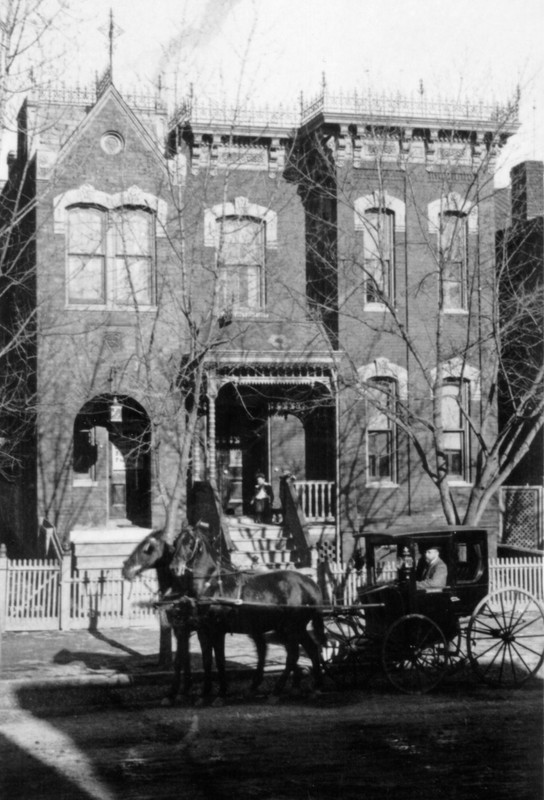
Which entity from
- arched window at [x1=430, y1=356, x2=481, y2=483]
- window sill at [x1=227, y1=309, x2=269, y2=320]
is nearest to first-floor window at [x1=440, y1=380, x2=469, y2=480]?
arched window at [x1=430, y1=356, x2=481, y2=483]

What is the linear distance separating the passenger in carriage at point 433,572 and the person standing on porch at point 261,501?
30.8ft

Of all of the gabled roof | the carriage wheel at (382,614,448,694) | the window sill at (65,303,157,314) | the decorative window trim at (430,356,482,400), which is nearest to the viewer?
the carriage wheel at (382,614,448,694)

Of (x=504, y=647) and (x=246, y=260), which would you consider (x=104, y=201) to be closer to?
(x=246, y=260)

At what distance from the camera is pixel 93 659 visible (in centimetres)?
1336

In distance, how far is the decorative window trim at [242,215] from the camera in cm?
2106

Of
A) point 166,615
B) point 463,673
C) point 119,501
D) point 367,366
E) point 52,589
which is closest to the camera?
point 166,615

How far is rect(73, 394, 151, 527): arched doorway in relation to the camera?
2070 cm

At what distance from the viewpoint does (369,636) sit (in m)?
11.2

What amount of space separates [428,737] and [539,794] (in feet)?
5.14

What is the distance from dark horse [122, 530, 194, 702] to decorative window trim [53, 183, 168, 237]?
34.4ft

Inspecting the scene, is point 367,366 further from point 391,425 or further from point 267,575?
point 267,575

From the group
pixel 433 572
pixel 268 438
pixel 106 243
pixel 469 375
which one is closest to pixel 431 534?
pixel 433 572

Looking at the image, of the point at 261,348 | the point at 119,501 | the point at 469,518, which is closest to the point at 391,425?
the point at 261,348

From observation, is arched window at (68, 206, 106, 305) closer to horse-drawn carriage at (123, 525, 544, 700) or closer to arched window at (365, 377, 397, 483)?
arched window at (365, 377, 397, 483)
